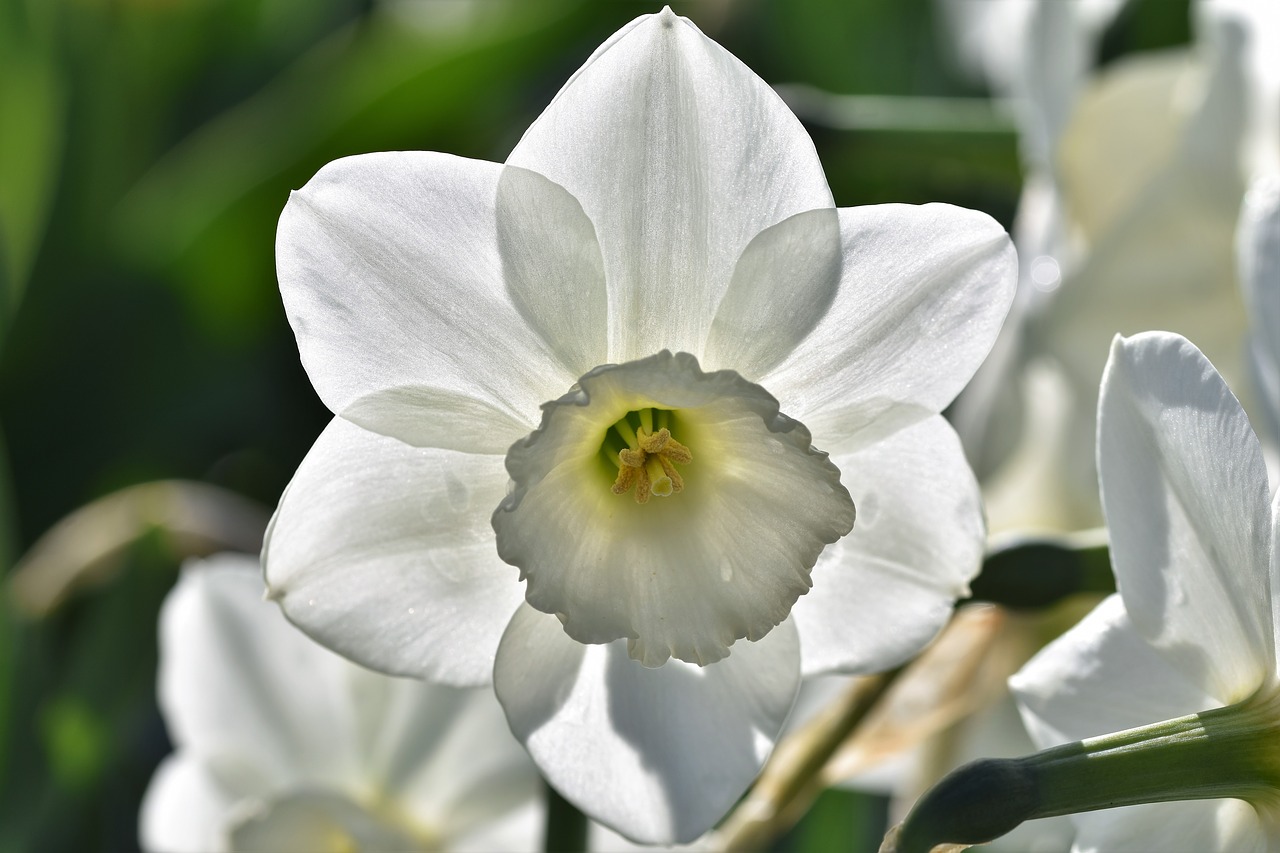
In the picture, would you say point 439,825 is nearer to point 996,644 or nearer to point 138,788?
point 996,644

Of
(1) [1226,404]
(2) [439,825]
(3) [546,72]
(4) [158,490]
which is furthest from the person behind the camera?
(3) [546,72]

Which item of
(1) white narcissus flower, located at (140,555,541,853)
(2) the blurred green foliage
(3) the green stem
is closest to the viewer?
(3) the green stem

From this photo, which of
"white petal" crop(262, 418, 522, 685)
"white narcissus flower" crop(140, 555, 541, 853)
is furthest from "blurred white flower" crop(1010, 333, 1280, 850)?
"white narcissus flower" crop(140, 555, 541, 853)

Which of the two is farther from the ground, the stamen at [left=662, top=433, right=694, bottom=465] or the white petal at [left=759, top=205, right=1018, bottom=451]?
the white petal at [left=759, top=205, right=1018, bottom=451]

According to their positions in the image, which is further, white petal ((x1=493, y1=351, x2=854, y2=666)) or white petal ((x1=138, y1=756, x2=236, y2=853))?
white petal ((x1=138, y1=756, x2=236, y2=853))

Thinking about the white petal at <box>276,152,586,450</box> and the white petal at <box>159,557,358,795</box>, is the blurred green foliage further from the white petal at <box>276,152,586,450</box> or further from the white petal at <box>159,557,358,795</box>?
the white petal at <box>276,152,586,450</box>

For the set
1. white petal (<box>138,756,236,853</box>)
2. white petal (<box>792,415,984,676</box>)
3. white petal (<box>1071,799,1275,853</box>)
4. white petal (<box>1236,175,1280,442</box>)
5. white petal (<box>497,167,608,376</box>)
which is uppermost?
white petal (<box>497,167,608,376</box>)

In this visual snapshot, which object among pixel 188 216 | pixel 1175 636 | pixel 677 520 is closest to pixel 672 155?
pixel 677 520

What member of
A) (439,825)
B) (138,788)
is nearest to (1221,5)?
(439,825)

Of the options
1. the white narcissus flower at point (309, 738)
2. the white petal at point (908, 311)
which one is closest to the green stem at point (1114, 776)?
the white petal at point (908, 311)
